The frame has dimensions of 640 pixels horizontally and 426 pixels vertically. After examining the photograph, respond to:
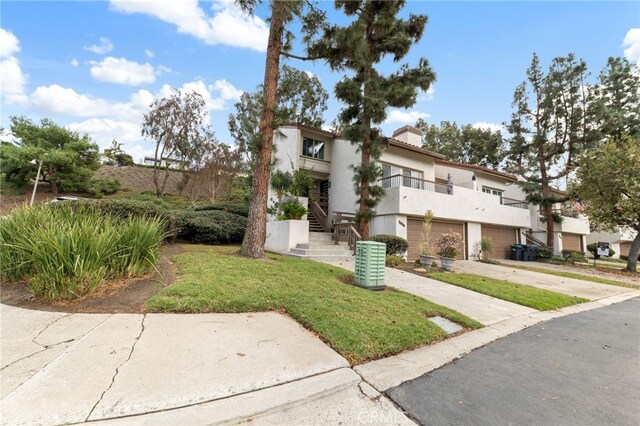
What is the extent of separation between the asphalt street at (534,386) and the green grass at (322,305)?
72cm

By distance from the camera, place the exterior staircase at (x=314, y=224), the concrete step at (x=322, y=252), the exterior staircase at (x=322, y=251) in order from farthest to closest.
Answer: the exterior staircase at (x=314, y=224), the concrete step at (x=322, y=252), the exterior staircase at (x=322, y=251)

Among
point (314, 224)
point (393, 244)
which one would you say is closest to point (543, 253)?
point (393, 244)

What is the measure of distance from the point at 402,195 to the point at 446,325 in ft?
31.1

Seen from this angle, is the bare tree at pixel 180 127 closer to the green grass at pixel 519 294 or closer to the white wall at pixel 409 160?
the white wall at pixel 409 160

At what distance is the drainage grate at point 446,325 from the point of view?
4594mm

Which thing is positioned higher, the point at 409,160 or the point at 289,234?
the point at 409,160

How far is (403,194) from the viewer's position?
44.9ft

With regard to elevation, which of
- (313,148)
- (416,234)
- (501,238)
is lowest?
(416,234)

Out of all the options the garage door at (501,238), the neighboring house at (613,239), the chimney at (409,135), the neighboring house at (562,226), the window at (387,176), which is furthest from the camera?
the neighboring house at (613,239)

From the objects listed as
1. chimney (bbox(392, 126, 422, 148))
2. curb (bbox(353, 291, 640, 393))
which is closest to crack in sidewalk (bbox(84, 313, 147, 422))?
curb (bbox(353, 291, 640, 393))

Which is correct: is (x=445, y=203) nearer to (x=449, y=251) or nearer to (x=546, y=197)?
(x=449, y=251)

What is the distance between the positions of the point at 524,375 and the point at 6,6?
10.3 m

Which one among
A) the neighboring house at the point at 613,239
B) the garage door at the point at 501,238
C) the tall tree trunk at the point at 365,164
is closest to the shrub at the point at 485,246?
the garage door at the point at 501,238

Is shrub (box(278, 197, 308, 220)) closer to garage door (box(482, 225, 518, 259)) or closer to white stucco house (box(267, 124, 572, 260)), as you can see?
white stucco house (box(267, 124, 572, 260))
